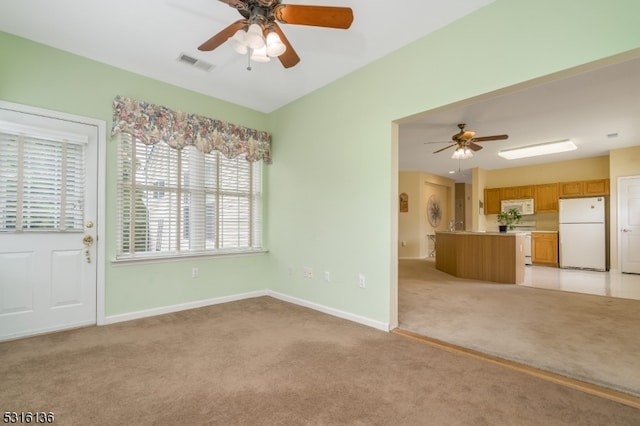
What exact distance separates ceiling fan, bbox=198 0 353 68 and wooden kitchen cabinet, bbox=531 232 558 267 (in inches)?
308

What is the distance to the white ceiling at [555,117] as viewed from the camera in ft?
11.0

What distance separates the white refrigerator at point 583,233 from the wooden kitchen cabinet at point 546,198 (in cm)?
33

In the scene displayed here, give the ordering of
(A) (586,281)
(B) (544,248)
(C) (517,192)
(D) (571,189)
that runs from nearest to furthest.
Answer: (A) (586,281), (D) (571,189), (B) (544,248), (C) (517,192)

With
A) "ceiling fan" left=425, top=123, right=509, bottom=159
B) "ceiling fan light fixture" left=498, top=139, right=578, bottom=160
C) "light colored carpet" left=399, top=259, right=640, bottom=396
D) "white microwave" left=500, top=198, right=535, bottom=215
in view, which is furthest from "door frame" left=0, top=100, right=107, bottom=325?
"white microwave" left=500, top=198, right=535, bottom=215

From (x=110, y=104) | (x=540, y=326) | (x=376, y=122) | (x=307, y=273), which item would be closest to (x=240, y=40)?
(x=376, y=122)

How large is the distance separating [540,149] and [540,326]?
446 cm

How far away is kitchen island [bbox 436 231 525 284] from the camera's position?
5.26 metres

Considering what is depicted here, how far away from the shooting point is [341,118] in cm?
347

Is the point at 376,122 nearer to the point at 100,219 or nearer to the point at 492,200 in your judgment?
the point at 100,219

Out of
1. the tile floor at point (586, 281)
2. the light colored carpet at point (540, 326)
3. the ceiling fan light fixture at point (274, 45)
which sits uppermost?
the ceiling fan light fixture at point (274, 45)

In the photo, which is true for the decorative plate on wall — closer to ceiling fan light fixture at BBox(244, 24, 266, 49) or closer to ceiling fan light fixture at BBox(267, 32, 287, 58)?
ceiling fan light fixture at BBox(267, 32, 287, 58)

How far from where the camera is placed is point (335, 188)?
3533 millimetres

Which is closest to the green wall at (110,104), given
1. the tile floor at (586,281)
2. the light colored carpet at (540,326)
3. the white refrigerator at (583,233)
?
the light colored carpet at (540,326)

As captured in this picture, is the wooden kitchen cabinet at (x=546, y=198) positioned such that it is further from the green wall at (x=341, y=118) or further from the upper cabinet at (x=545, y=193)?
the green wall at (x=341, y=118)
